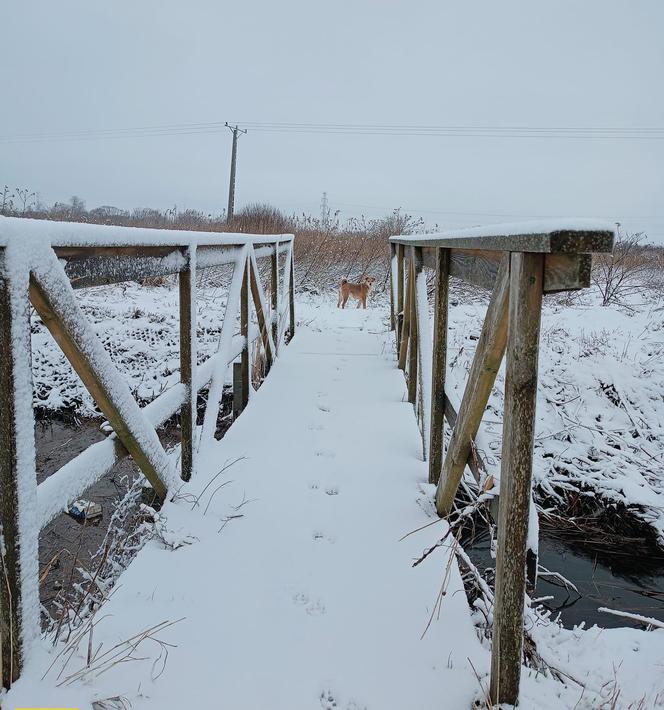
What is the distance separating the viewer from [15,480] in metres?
1.28

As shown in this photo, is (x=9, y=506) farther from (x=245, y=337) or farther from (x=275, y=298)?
(x=275, y=298)

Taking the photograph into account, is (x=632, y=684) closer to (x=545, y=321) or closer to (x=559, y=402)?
(x=559, y=402)

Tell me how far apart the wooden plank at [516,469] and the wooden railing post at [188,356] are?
1725 mm

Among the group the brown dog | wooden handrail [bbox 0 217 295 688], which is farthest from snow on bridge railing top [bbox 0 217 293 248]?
the brown dog

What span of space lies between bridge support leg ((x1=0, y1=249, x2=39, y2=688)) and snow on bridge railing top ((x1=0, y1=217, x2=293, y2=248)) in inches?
3.6

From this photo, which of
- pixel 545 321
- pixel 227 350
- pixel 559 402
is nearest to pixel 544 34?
pixel 545 321

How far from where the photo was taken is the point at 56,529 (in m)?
3.98

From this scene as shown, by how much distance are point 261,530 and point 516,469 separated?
1293 mm

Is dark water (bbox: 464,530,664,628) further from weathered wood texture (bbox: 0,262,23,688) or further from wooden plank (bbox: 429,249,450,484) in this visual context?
weathered wood texture (bbox: 0,262,23,688)

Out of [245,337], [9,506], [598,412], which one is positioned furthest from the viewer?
[598,412]

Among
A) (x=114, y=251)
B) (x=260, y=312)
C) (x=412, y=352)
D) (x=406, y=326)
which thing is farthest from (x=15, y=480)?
(x=406, y=326)

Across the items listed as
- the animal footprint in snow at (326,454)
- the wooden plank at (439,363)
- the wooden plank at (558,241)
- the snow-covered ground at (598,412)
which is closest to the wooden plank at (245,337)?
the animal footprint in snow at (326,454)

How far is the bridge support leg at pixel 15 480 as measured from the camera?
1.25m

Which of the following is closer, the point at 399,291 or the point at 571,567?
the point at 571,567
